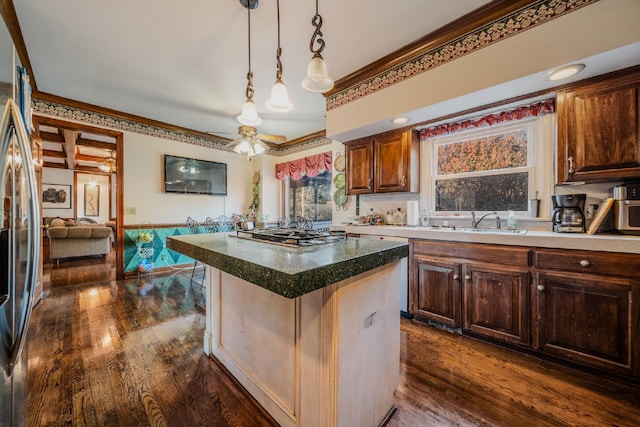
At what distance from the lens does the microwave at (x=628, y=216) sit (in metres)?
1.67

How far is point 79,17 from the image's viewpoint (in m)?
1.94

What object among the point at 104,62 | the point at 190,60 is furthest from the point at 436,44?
the point at 104,62

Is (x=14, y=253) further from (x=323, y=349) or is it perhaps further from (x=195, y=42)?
(x=195, y=42)

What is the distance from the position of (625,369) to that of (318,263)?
211 cm

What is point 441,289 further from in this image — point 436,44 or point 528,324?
point 436,44

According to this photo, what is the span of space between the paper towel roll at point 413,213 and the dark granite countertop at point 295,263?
169cm

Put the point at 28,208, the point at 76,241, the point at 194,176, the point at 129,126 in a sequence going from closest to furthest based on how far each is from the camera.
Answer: the point at 28,208 → the point at 129,126 → the point at 194,176 → the point at 76,241

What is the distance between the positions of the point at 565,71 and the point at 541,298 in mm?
1552

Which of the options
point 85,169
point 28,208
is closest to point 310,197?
point 28,208

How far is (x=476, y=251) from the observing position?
2.03m

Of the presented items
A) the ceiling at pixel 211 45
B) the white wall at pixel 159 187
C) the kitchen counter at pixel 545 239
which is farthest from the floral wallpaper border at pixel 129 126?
the kitchen counter at pixel 545 239

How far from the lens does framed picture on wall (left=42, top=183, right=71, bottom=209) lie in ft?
24.6

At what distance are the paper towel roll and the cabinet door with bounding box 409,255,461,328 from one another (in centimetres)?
62

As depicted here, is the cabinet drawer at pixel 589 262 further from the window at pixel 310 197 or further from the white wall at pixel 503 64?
the window at pixel 310 197
